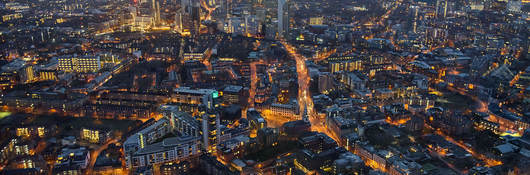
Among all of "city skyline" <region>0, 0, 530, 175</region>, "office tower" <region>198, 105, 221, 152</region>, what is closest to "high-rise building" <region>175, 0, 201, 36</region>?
"city skyline" <region>0, 0, 530, 175</region>

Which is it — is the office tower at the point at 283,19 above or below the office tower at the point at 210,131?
above

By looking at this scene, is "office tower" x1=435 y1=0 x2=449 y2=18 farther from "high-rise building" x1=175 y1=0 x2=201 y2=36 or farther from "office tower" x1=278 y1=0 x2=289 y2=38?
"high-rise building" x1=175 y1=0 x2=201 y2=36

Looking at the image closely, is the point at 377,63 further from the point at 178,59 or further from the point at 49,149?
the point at 49,149

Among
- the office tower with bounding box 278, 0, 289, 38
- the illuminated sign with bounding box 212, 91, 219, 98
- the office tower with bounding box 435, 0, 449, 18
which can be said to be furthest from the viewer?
the office tower with bounding box 435, 0, 449, 18

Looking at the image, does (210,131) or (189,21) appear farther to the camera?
(189,21)

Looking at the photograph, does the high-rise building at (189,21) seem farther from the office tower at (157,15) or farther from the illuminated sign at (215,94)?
the illuminated sign at (215,94)

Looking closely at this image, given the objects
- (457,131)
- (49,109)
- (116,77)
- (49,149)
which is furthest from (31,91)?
(457,131)

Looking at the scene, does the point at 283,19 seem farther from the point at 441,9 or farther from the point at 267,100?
the point at 441,9

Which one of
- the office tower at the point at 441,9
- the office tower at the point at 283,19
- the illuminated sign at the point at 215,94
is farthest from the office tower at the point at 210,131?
the office tower at the point at 441,9

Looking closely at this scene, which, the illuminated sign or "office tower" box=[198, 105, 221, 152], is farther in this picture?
the illuminated sign

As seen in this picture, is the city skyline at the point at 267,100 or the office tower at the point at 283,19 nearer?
the city skyline at the point at 267,100

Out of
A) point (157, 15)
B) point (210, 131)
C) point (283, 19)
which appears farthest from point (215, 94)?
point (157, 15)
